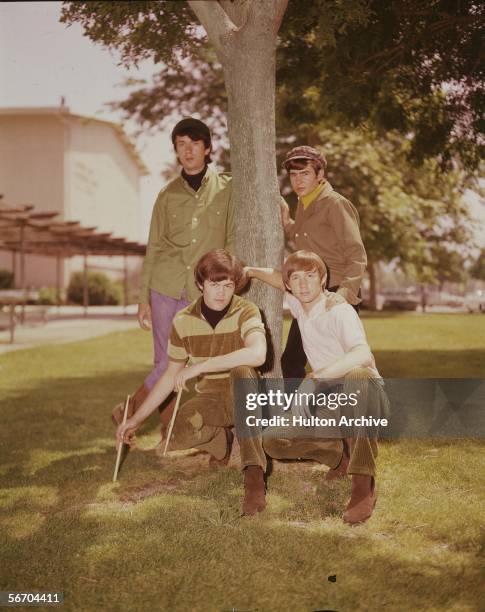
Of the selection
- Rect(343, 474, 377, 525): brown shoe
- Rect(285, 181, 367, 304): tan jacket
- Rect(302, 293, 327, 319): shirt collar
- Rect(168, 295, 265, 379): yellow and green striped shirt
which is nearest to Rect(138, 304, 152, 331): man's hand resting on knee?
Rect(168, 295, 265, 379): yellow and green striped shirt

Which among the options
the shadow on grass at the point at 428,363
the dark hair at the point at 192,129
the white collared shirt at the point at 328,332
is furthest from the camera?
the shadow on grass at the point at 428,363

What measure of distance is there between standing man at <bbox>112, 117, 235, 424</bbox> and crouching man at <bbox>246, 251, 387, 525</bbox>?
34.7 inches

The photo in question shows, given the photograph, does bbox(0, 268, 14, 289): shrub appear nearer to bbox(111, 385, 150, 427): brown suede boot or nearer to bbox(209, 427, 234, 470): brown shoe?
bbox(111, 385, 150, 427): brown suede boot

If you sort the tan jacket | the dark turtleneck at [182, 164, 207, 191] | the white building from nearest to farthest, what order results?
the tan jacket
the dark turtleneck at [182, 164, 207, 191]
the white building

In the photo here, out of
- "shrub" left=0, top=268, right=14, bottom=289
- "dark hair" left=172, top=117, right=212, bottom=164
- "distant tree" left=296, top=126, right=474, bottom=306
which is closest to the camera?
"dark hair" left=172, top=117, right=212, bottom=164

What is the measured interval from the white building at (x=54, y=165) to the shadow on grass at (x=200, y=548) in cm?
3174

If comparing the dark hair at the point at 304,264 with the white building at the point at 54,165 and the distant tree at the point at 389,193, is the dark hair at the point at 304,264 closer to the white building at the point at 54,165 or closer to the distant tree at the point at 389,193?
the distant tree at the point at 389,193

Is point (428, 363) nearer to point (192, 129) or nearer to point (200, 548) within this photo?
point (192, 129)

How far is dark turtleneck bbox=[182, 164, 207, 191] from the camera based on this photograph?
4.62m

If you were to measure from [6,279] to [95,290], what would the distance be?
4.06m

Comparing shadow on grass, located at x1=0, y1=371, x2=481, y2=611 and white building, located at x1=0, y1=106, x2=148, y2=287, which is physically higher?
white building, located at x1=0, y1=106, x2=148, y2=287

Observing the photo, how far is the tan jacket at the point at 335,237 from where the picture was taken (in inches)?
162

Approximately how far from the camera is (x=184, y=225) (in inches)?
183

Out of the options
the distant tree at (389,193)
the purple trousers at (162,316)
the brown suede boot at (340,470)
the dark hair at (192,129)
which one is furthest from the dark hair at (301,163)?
the distant tree at (389,193)
